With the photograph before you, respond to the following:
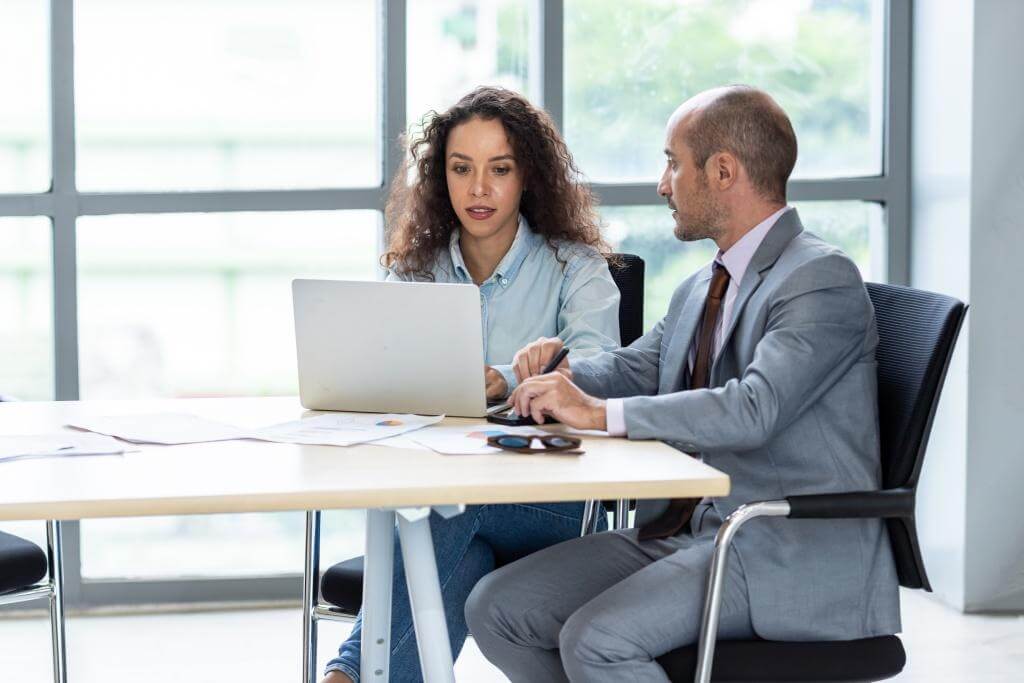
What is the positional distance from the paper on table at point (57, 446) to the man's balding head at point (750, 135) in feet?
3.27

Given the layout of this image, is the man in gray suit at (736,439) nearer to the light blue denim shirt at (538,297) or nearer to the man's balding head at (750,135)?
the man's balding head at (750,135)

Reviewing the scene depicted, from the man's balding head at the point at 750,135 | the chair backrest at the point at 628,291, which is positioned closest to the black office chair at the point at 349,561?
the chair backrest at the point at 628,291

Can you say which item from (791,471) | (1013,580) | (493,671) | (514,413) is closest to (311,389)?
(514,413)

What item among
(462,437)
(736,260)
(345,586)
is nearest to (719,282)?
(736,260)

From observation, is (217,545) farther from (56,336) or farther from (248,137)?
(248,137)

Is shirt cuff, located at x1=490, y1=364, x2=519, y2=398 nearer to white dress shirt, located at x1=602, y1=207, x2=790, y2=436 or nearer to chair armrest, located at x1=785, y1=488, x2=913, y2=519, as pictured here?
white dress shirt, located at x1=602, y1=207, x2=790, y2=436

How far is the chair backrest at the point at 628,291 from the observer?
2471 mm

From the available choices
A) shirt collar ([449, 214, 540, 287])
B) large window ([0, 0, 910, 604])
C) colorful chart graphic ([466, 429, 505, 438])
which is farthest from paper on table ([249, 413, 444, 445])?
large window ([0, 0, 910, 604])

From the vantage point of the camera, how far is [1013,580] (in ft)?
11.0

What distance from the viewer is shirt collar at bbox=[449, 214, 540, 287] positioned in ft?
7.93

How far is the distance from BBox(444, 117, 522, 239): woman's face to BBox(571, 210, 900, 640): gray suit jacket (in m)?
0.73

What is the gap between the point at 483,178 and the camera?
2434mm

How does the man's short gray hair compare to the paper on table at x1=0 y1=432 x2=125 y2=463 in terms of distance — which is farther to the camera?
the man's short gray hair

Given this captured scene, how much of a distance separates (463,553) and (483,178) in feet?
2.58
